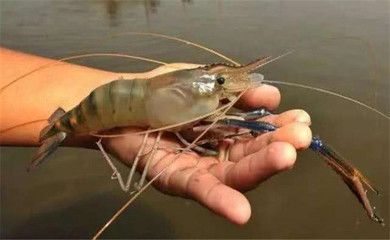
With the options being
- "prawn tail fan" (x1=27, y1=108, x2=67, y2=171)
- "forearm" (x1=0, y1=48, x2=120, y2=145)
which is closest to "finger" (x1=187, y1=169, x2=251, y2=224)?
"prawn tail fan" (x1=27, y1=108, x2=67, y2=171)

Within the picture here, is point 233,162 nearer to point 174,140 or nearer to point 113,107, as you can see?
point 174,140

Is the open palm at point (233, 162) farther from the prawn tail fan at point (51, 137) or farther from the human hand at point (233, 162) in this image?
the prawn tail fan at point (51, 137)

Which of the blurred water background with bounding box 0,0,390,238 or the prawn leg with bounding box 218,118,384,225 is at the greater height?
the prawn leg with bounding box 218,118,384,225

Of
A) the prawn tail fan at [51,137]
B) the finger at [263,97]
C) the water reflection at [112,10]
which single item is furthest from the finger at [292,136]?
the water reflection at [112,10]

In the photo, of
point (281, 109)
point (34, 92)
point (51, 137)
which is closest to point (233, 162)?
point (51, 137)

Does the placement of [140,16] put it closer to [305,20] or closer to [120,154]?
[305,20]

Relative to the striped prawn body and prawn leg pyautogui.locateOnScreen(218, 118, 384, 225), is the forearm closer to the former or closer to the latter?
the striped prawn body
